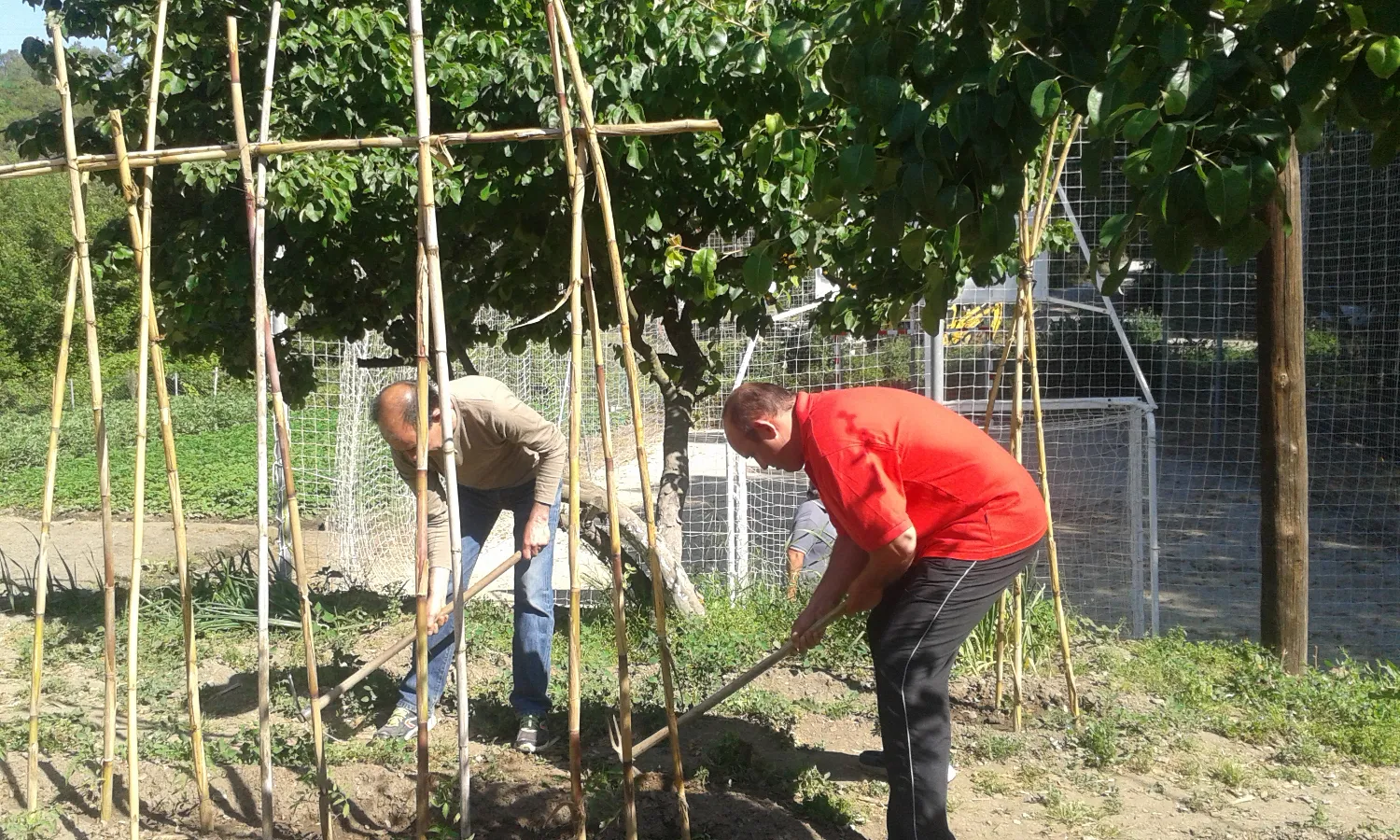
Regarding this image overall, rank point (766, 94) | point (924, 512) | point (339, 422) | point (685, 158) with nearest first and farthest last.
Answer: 1. point (924, 512)
2. point (766, 94)
3. point (685, 158)
4. point (339, 422)

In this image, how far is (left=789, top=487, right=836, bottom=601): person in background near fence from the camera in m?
6.35

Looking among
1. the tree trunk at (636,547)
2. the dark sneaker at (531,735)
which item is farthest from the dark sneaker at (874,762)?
the tree trunk at (636,547)

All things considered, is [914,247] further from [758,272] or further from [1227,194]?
[1227,194]

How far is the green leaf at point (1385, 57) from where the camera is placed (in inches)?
76.7

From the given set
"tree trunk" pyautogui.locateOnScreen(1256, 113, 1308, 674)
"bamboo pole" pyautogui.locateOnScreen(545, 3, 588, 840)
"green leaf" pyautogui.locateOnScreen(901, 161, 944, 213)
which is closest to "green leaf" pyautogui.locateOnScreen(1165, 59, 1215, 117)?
"green leaf" pyautogui.locateOnScreen(901, 161, 944, 213)

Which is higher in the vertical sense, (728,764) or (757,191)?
(757,191)

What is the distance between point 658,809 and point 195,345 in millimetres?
3798

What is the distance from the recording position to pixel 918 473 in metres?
3.26

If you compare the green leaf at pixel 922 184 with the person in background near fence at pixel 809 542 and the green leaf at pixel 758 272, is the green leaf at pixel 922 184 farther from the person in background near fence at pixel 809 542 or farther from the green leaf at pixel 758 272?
the person in background near fence at pixel 809 542

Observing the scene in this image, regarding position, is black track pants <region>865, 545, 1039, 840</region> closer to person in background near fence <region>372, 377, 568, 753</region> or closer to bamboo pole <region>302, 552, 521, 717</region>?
bamboo pole <region>302, 552, 521, 717</region>

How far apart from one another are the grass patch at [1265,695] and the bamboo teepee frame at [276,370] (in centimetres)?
277

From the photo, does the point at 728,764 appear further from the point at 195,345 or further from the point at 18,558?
the point at 18,558

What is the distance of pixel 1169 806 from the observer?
12.9ft

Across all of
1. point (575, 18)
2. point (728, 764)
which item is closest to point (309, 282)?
point (575, 18)
